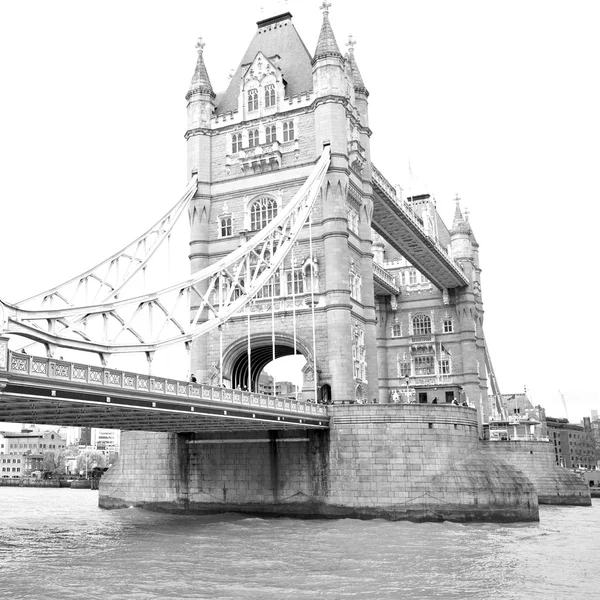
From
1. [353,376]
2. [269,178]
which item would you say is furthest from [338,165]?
[353,376]

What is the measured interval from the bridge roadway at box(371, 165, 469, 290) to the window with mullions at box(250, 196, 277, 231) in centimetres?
813

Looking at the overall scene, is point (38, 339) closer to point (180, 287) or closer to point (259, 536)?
point (180, 287)

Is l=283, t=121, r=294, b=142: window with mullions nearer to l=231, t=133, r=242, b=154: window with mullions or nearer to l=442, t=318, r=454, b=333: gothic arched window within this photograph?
l=231, t=133, r=242, b=154: window with mullions

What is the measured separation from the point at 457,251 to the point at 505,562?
5301 cm

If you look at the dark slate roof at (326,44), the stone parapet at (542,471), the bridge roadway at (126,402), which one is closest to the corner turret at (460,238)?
the stone parapet at (542,471)

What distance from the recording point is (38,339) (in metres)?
23.9

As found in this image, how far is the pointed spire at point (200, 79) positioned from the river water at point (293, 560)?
25987 mm

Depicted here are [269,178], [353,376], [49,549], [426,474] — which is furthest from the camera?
[269,178]

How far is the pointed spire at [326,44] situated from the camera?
43812mm

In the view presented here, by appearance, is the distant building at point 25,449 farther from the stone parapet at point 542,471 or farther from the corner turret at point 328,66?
the corner turret at point 328,66

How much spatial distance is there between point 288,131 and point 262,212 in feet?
16.9

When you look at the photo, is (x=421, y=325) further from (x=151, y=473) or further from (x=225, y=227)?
(x=151, y=473)

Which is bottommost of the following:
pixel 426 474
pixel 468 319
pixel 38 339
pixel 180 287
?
pixel 426 474

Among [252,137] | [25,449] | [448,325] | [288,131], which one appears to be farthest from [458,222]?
[25,449]
